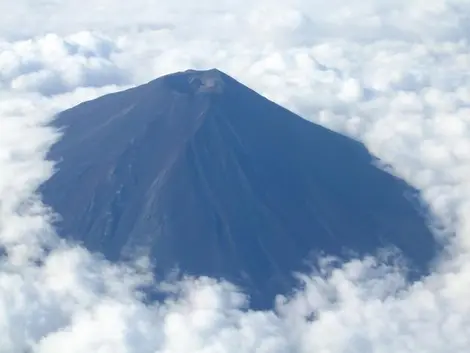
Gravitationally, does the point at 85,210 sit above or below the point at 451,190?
below

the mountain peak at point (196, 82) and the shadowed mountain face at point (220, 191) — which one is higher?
the mountain peak at point (196, 82)

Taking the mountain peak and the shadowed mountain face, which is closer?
the shadowed mountain face

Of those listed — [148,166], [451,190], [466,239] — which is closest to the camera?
[148,166]

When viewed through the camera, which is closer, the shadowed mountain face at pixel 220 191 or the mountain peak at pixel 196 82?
the shadowed mountain face at pixel 220 191

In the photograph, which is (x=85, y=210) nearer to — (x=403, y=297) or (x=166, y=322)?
(x=166, y=322)

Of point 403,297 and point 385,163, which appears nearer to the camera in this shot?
point 403,297

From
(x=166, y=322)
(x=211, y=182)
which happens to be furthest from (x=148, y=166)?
(x=166, y=322)

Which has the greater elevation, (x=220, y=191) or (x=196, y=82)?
(x=196, y=82)

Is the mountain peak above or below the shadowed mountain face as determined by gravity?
above
